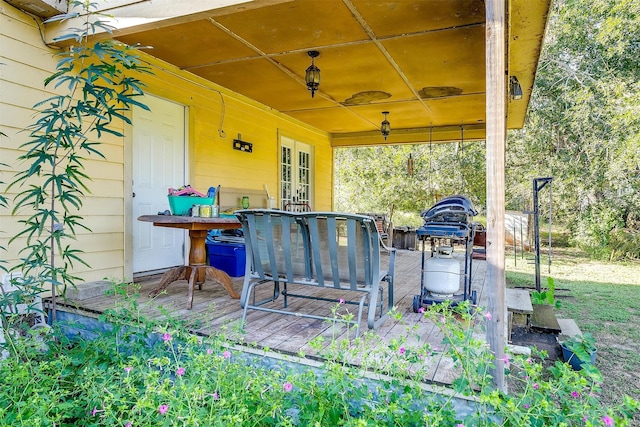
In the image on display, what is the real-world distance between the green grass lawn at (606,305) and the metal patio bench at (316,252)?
79.6 inches

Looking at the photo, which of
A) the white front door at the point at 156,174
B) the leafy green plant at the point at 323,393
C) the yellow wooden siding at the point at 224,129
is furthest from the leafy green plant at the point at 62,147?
the leafy green plant at the point at 323,393

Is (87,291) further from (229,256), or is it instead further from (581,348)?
(581,348)

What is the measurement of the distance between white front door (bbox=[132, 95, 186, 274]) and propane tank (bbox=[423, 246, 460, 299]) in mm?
3177

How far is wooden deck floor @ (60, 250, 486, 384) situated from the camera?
7.68ft

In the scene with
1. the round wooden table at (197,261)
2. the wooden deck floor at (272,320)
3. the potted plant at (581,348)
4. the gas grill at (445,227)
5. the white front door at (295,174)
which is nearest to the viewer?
the wooden deck floor at (272,320)

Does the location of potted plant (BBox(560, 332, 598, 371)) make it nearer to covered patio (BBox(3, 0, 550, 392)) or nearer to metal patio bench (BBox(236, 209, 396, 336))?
covered patio (BBox(3, 0, 550, 392))

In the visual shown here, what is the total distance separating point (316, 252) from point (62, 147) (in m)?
2.51

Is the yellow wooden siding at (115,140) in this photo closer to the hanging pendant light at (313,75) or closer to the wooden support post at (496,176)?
the hanging pendant light at (313,75)

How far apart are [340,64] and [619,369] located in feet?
13.1

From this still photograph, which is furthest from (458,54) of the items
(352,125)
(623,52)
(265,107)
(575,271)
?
(623,52)

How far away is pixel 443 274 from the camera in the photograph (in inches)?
119

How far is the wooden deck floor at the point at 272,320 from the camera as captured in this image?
2.34m

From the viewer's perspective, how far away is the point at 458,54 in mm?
4031

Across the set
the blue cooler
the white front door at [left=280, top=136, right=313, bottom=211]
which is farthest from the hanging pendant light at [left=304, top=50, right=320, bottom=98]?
the white front door at [left=280, top=136, right=313, bottom=211]
